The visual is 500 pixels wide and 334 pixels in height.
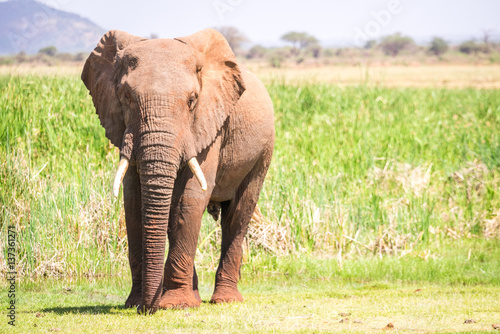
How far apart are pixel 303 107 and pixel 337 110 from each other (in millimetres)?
1019

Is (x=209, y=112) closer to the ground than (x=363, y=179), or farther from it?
farther from it

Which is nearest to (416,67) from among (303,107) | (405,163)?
(303,107)

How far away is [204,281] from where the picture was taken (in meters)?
9.58

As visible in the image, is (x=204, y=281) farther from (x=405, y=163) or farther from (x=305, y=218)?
(x=405, y=163)

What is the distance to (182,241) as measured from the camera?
696 cm

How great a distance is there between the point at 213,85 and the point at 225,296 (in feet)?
7.73

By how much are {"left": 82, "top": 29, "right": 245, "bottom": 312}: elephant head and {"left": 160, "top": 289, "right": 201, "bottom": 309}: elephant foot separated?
0.39 meters

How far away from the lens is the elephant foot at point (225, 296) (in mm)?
7852

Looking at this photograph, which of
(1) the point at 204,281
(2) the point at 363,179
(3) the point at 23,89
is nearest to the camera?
(1) the point at 204,281

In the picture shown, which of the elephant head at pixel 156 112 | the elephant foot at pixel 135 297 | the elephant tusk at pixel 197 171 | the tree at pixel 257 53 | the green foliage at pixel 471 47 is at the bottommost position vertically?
the tree at pixel 257 53

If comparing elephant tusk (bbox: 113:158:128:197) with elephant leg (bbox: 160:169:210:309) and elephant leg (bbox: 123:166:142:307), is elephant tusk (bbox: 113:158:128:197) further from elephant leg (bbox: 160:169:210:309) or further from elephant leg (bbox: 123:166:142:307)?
elephant leg (bbox: 160:169:210:309)

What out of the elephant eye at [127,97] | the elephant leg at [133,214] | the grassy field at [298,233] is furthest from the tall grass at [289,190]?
the elephant eye at [127,97]

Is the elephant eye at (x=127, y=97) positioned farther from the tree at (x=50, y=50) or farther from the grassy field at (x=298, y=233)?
the tree at (x=50, y=50)

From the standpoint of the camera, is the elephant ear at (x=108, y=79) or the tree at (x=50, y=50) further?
the tree at (x=50, y=50)
